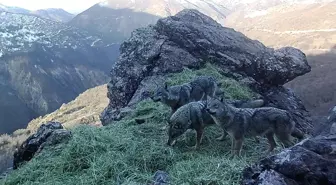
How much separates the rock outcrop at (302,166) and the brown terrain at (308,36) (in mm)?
33765

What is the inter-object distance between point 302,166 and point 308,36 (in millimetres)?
96452

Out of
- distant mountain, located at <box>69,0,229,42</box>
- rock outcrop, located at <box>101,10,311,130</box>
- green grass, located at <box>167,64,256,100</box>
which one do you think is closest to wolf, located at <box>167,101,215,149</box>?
green grass, located at <box>167,64,256,100</box>

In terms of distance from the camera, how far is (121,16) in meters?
113

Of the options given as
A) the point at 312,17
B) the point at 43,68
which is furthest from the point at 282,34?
the point at 43,68

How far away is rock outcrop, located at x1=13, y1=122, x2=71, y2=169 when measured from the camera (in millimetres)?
9281

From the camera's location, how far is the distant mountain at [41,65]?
2248 inches

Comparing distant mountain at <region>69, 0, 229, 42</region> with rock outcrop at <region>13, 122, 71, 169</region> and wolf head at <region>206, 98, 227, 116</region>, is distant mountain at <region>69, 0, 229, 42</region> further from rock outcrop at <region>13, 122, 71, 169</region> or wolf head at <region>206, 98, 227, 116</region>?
wolf head at <region>206, 98, 227, 116</region>

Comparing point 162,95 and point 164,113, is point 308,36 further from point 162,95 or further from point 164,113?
point 162,95

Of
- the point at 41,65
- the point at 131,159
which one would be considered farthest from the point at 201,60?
the point at 41,65

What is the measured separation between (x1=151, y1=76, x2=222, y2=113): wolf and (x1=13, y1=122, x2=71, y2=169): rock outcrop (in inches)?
90.3

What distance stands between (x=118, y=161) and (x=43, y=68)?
202 feet

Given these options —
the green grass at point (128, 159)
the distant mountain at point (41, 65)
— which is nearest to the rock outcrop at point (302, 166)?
the green grass at point (128, 159)

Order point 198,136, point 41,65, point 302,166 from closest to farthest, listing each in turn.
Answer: point 302,166 < point 198,136 < point 41,65

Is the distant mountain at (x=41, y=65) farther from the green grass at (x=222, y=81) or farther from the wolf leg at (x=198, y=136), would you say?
the wolf leg at (x=198, y=136)
